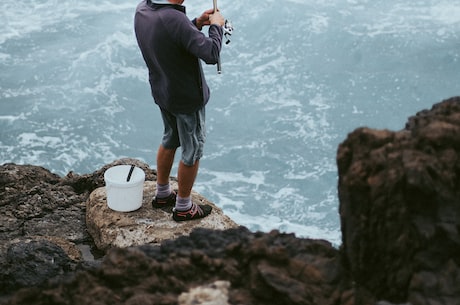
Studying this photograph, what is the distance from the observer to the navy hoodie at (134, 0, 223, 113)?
4551mm

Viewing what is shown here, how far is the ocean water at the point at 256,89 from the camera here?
13812 millimetres

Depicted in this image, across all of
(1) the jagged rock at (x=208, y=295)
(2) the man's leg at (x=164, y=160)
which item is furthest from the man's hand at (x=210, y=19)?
(1) the jagged rock at (x=208, y=295)

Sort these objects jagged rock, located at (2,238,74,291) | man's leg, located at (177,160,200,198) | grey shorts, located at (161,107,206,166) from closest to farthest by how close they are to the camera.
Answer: jagged rock, located at (2,238,74,291) → grey shorts, located at (161,107,206,166) → man's leg, located at (177,160,200,198)

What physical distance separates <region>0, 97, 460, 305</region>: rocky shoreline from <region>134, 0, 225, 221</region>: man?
1635 millimetres

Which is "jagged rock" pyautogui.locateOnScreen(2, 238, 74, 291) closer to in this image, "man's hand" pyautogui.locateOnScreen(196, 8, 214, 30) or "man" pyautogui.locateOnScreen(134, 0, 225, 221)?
"man" pyautogui.locateOnScreen(134, 0, 225, 221)

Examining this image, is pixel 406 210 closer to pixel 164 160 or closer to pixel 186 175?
pixel 186 175

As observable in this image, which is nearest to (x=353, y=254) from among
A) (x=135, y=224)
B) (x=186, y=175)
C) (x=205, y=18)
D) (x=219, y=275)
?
(x=219, y=275)

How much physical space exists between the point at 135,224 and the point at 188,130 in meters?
0.92

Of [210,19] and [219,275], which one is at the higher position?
[210,19]

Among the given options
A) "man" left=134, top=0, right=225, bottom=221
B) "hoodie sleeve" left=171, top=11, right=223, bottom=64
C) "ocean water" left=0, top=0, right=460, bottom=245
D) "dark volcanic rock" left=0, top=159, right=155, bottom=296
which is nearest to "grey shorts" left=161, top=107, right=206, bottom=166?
"man" left=134, top=0, right=225, bottom=221

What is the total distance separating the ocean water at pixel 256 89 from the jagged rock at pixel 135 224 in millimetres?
6940

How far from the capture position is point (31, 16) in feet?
63.9

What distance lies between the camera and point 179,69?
477cm

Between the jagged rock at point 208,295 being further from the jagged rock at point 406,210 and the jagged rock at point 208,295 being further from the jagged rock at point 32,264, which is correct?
the jagged rock at point 32,264
